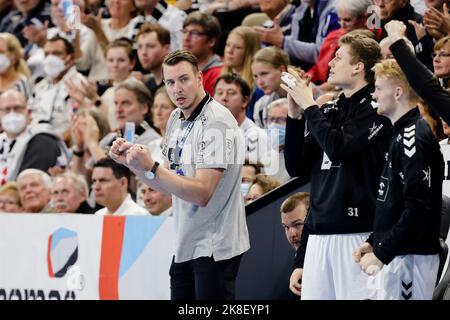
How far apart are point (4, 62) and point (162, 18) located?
2311mm

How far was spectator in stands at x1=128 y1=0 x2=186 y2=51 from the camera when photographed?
11.5 meters

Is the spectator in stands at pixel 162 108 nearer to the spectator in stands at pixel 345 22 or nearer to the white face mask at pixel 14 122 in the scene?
the spectator in stands at pixel 345 22

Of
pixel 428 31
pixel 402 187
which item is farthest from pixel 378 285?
pixel 428 31

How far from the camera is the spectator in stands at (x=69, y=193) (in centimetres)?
977

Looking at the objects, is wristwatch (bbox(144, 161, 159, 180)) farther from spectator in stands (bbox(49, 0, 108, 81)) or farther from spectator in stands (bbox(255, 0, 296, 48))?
spectator in stands (bbox(49, 0, 108, 81))

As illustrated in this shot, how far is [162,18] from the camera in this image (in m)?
11.9

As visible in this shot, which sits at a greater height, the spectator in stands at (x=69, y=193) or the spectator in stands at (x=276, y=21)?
the spectator in stands at (x=276, y=21)

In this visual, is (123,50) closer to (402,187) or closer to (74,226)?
(74,226)

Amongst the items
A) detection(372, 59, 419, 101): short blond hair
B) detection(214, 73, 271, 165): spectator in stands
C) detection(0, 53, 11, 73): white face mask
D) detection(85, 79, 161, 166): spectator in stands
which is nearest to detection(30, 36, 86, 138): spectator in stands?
detection(0, 53, 11, 73): white face mask

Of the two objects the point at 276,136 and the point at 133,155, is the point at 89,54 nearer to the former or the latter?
the point at 276,136

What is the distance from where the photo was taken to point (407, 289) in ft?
17.8

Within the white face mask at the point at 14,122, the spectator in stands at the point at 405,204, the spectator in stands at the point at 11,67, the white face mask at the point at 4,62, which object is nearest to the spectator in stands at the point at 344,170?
the spectator in stands at the point at 405,204

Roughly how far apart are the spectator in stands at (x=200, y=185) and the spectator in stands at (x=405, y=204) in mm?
851

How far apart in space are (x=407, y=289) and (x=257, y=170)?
3449mm
